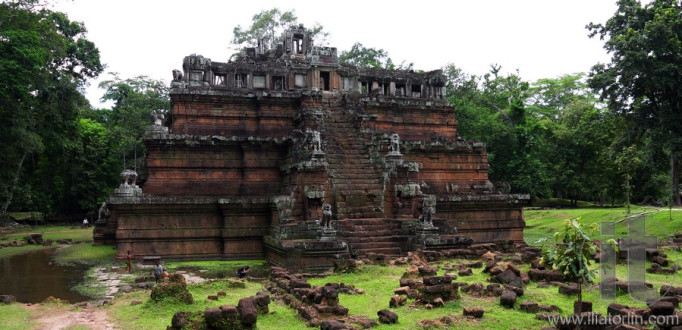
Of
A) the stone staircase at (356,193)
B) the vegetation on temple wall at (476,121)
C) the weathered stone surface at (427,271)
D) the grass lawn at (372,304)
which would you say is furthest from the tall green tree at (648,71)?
the weathered stone surface at (427,271)

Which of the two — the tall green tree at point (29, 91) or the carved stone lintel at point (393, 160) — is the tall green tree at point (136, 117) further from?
the carved stone lintel at point (393, 160)

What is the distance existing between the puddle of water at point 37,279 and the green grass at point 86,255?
0.53 m

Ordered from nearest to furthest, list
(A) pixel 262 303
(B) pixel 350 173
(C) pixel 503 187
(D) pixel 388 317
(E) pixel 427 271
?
(D) pixel 388 317 < (A) pixel 262 303 < (E) pixel 427 271 < (B) pixel 350 173 < (C) pixel 503 187

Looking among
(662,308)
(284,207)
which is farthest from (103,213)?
(662,308)

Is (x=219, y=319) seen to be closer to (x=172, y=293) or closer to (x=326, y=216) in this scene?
(x=172, y=293)

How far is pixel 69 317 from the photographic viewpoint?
940cm

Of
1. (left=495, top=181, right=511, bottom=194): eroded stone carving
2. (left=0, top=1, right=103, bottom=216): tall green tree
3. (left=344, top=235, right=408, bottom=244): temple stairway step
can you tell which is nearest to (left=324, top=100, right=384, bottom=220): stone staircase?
(left=344, top=235, right=408, bottom=244): temple stairway step

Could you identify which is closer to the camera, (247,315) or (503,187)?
(247,315)

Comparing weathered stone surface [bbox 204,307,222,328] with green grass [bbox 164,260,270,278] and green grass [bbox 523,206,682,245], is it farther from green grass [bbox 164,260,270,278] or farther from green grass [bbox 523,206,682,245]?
green grass [bbox 523,206,682,245]

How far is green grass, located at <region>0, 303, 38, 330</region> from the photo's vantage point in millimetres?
8828

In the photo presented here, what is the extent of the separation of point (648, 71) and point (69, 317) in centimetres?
2286

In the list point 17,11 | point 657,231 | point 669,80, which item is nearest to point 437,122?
point 669,80

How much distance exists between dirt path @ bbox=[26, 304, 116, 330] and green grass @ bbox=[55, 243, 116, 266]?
25.0 ft

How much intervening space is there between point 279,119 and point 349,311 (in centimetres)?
1300
